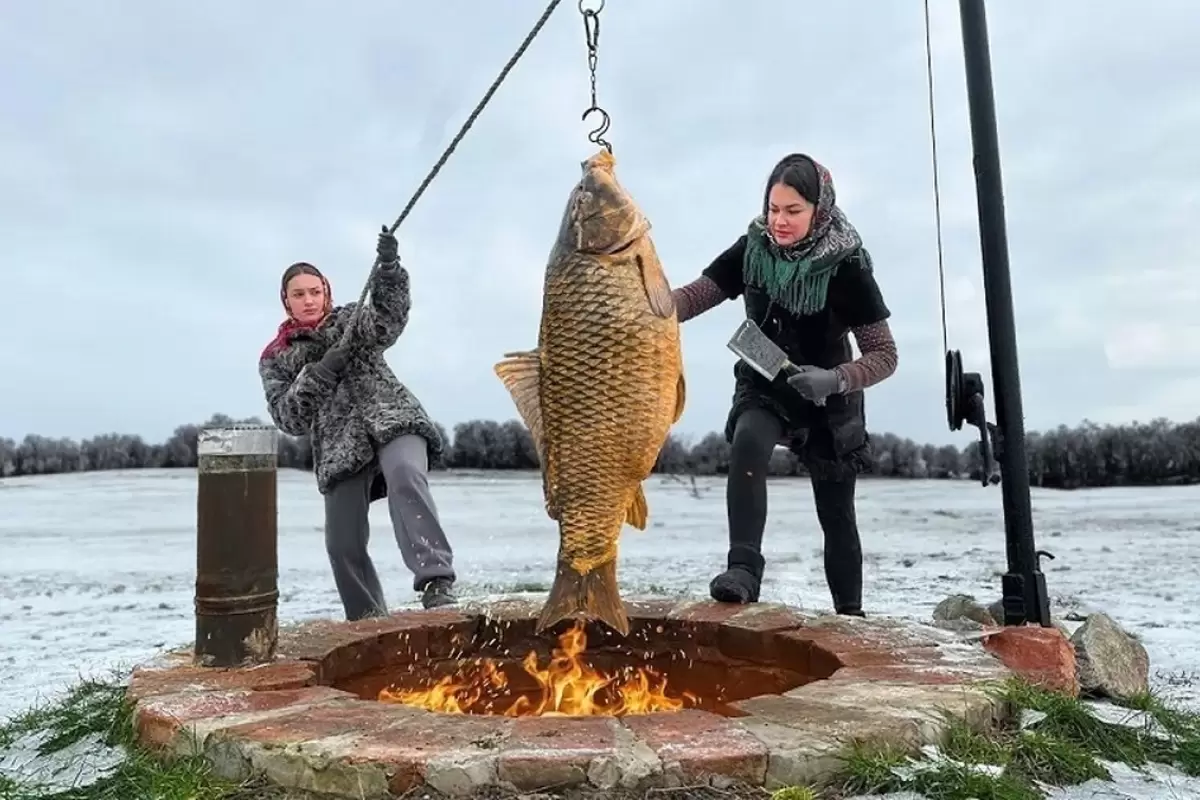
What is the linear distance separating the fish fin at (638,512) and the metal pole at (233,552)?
110 cm

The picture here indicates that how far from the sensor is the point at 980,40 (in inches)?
140

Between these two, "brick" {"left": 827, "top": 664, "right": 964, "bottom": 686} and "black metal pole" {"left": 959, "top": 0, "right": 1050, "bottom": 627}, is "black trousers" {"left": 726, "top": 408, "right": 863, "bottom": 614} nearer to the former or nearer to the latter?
"black metal pole" {"left": 959, "top": 0, "right": 1050, "bottom": 627}

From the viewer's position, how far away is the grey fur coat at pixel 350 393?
15.2ft

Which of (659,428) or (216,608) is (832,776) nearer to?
(659,428)

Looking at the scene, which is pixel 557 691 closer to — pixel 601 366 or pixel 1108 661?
pixel 601 366

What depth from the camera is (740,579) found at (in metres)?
3.95

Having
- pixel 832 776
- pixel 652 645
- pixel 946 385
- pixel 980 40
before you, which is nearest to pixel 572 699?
pixel 652 645

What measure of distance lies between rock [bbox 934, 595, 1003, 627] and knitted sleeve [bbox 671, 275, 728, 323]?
1.72 m

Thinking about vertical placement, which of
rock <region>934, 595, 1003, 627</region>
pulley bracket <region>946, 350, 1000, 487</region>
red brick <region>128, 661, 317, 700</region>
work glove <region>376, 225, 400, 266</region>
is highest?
work glove <region>376, 225, 400, 266</region>

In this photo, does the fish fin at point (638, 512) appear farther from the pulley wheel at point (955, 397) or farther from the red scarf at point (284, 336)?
the red scarf at point (284, 336)

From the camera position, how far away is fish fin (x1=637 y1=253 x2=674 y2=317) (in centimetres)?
272

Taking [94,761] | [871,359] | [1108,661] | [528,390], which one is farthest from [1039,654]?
[94,761]

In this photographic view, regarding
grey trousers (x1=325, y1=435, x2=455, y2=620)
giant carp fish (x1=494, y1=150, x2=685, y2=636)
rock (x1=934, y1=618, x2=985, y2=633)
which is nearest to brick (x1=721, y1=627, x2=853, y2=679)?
rock (x1=934, y1=618, x2=985, y2=633)

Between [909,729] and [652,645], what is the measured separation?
→ 1.44 meters
